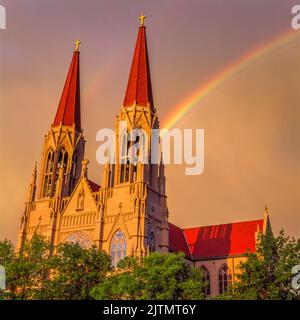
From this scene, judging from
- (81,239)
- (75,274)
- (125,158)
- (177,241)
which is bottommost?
(75,274)

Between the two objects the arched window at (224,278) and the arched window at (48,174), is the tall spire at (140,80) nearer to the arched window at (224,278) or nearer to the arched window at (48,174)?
the arched window at (48,174)

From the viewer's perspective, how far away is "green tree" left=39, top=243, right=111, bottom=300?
34.0 metres

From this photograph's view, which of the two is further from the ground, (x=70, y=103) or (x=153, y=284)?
(x=70, y=103)

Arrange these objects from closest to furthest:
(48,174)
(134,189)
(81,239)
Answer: (134,189) → (81,239) → (48,174)

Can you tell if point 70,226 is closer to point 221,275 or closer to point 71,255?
point 71,255

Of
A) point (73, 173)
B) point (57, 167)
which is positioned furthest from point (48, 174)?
point (73, 173)

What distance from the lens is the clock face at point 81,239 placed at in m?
49.4

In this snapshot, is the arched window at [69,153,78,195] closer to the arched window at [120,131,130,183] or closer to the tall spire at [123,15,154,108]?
the arched window at [120,131,130,183]

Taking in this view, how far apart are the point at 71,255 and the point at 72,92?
35097 mm

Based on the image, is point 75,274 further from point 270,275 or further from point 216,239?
point 216,239

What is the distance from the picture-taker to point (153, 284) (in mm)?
31469

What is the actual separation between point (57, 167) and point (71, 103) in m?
10.9

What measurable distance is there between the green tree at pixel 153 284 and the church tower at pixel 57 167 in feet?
69.9
